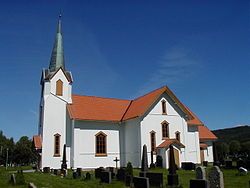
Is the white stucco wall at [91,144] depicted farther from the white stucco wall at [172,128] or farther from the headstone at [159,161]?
the headstone at [159,161]

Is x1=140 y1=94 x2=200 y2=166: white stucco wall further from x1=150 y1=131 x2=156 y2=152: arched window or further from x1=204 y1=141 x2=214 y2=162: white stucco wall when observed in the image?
x1=204 y1=141 x2=214 y2=162: white stucco wall

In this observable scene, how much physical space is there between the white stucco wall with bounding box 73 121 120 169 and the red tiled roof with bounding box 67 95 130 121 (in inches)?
28.9

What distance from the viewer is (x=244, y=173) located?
1972 centimetres

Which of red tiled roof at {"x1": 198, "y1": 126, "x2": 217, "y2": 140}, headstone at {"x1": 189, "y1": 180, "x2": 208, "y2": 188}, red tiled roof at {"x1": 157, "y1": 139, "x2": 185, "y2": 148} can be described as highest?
red tiled roof at {"x1": 198, "y1": 126, "x2": 217, "y2": 140}

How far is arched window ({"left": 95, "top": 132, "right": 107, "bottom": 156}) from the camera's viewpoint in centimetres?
3234

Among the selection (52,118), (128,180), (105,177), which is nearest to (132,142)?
(52,118)

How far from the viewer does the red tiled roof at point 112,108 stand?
32.4m

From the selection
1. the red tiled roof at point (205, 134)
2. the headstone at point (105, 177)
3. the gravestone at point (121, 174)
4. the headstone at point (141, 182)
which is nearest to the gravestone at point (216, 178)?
the headstone at point (141, 182)

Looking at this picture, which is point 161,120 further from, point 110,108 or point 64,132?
point 64,132

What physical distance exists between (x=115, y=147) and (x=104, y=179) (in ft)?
50.3

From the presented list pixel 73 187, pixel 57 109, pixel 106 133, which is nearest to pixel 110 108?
pixel 106 133

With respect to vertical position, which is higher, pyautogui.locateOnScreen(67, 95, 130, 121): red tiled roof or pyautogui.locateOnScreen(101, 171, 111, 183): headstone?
pyautogui.locateOnScreen(67, 95, 130, 121): red tiled roof

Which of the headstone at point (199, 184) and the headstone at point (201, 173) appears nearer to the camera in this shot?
the headstone at point (199, 184)

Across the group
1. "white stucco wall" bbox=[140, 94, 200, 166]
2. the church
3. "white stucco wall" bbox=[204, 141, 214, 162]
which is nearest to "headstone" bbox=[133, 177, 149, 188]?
the church
